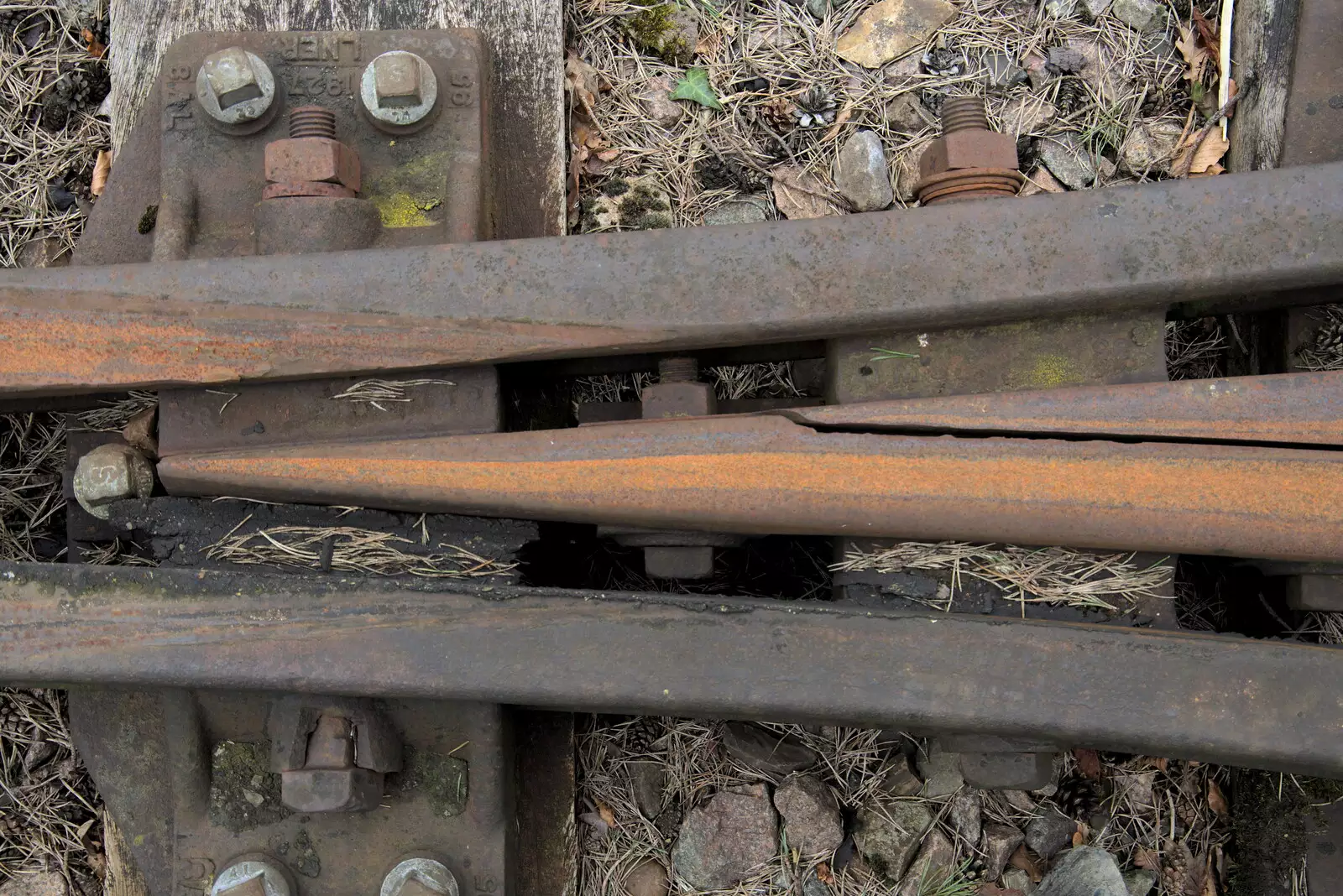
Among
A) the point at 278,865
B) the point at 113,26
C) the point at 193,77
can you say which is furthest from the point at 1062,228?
the point at 113,26

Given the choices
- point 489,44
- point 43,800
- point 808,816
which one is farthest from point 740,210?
point 43,800

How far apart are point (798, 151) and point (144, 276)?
155 cm

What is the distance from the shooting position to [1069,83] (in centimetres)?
250

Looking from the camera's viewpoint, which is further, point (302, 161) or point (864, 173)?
point (864, 173)

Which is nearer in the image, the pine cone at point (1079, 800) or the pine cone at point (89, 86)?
the pine cone at point (1079, 800)

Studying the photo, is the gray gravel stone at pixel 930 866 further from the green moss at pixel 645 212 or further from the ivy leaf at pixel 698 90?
the ivy leaf at pixel 698 90

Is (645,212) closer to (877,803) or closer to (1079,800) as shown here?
(877,803)

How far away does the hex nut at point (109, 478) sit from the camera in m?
2.01

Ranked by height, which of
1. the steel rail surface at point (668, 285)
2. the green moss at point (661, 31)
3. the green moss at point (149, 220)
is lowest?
the steel rail surface at point (668, 285)

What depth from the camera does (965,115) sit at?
6.81 feet

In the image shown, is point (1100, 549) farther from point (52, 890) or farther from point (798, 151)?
point (52, 890)

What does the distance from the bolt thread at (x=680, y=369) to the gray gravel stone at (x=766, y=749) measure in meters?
0.93

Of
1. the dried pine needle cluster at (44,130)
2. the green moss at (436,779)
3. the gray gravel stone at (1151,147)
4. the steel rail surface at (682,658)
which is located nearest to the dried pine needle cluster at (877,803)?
the green moss at (436,779)

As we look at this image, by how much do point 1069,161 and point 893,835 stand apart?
1.75 metres
